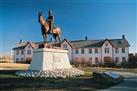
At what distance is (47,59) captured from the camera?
19766 mm

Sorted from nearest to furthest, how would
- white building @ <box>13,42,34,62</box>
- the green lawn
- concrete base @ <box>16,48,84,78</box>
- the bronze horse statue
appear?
the green lawn
concrete base @ <box>16,48,84,78</box>
the bronze horse statue
white building @ <box>13,42,34,62</box>

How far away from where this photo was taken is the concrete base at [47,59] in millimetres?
19594

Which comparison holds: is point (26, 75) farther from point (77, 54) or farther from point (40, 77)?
point (77, 54)

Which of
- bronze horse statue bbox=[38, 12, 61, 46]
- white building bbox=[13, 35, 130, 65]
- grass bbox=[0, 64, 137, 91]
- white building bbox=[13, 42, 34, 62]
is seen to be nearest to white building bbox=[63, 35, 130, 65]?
white building bbox=[13, 35, 130, 65]

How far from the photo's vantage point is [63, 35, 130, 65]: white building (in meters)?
56.2

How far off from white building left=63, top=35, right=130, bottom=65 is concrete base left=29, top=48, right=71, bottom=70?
116 feet

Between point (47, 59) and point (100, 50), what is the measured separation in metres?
39.6

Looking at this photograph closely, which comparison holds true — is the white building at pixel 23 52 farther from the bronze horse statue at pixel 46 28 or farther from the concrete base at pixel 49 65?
the concrete base at pixel 49 65

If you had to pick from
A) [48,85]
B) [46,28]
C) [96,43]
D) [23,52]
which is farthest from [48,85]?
[23,52]

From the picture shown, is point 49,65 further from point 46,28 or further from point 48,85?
point 48,85

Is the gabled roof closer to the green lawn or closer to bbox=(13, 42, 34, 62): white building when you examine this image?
bbox=(13, 42, 34, 62): white building

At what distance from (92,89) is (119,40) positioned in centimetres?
4633

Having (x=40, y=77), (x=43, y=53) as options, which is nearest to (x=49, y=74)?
(x=40, y=77)

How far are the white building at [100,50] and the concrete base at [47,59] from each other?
3529 centimetres
